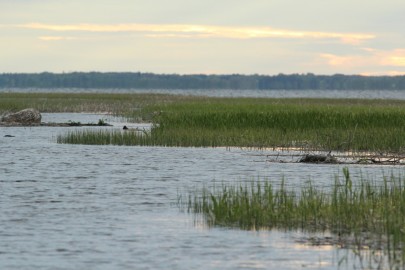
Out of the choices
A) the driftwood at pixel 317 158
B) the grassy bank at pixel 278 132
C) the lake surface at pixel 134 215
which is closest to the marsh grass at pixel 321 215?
the lake surface at pixel 134 215

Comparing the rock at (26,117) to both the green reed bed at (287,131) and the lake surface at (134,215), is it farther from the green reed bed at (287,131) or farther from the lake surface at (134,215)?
the lake surface at (134,215)

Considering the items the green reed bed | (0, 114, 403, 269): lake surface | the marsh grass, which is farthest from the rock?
the marsh grass

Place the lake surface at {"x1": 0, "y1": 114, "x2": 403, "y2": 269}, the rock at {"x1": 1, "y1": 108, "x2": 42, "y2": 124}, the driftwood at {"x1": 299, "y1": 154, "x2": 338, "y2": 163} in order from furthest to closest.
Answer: the rock at {"x1": 1, "y1": 108, "x2": 42, "y2": 124} < the driftwood at {"x1": 299, "y1": 154, "x2": 338, "y2": 163} < the lake surface at {"x1": 0, "y1": 114, "x2": 403, "y2": 269}

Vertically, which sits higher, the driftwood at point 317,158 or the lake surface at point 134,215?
the driftwood at point 317,158

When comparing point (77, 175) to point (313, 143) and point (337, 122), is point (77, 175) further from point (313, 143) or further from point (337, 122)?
point (337, 122)

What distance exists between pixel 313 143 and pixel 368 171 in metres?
8.09

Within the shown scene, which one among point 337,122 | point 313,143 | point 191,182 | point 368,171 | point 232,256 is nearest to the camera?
point 232,256

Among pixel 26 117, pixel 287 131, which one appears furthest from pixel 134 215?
pixel 26 117

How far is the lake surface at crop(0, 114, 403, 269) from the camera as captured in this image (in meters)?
13.8

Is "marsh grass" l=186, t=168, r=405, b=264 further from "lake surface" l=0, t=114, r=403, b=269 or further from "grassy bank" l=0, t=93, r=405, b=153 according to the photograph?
"grassy bank" l=0, t=93, r=405, b=153

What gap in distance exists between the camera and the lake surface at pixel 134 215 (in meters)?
13.8

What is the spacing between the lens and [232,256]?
1395 centimetres

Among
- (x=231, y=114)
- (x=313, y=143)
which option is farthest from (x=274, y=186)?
(x=231, y=114)

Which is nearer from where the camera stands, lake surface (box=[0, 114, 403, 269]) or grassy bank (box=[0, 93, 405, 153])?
lake surface (box=[0, 114, 403, 269])
